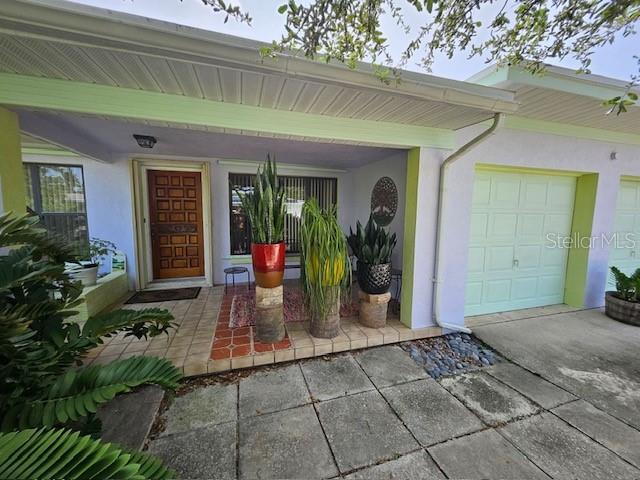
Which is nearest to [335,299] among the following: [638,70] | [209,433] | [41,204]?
[209,433]

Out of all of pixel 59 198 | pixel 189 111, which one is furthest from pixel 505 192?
pixel 59 198

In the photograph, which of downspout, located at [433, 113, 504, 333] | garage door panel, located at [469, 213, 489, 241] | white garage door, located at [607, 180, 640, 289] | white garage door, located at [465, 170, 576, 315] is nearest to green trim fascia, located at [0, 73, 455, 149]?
downspout, located at [433, 113, 504, 333]

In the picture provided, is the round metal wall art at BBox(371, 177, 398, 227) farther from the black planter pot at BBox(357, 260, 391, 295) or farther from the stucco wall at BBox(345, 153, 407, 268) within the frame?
the black planter pot at BBox(357, 260, 391, 295)

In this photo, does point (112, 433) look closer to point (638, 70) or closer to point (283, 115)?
point (283, 115)

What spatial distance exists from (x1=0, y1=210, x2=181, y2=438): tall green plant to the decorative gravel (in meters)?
2.16

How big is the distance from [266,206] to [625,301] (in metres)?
4.75

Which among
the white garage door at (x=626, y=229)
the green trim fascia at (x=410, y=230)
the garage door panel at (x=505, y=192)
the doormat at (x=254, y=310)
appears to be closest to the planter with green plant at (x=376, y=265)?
the green trim fascia at (x=410, y=230)

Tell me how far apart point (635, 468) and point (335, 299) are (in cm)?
213

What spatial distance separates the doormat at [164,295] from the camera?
11.9 feet

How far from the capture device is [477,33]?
159cm

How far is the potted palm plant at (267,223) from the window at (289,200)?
2.04 meters

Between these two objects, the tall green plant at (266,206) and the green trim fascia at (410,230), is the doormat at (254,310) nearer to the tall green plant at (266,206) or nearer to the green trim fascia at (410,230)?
the green trim fascia at (410,230)

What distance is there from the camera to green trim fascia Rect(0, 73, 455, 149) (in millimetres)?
1675

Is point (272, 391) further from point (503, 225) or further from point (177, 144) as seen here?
point (503, 225)
